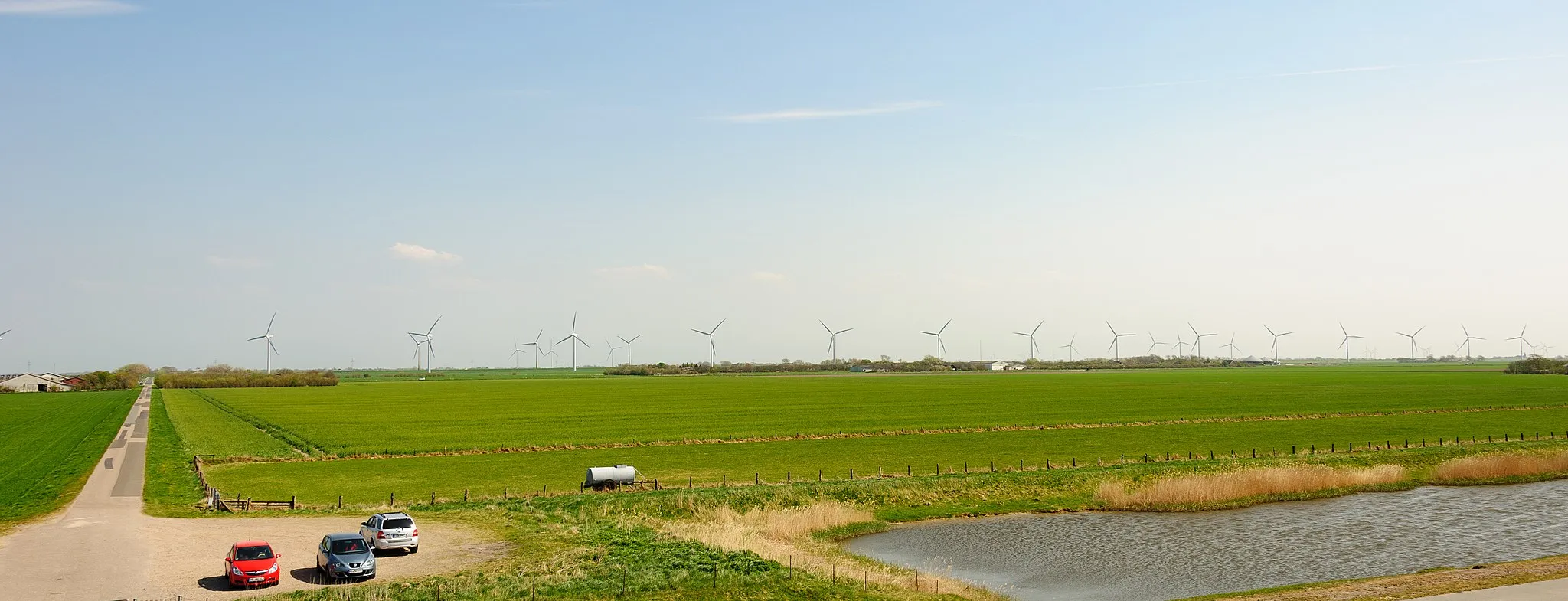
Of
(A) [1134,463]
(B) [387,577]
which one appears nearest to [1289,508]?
(A) [1134,463]

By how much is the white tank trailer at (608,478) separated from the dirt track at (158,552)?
12349 millimetres

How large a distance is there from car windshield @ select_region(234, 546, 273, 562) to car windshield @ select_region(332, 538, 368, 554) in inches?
79.0

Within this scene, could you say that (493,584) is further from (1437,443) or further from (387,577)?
(1437,443)

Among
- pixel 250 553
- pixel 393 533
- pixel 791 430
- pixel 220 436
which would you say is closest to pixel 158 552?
pixel 250 553

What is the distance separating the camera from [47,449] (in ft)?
288

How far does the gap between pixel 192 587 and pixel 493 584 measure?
972 centimetres

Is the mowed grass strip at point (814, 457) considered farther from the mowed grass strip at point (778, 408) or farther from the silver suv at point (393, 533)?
the silver suv at point (393, 533)

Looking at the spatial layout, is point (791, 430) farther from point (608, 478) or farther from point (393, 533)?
point (393, 533)

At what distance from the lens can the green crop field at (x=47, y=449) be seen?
55250mm

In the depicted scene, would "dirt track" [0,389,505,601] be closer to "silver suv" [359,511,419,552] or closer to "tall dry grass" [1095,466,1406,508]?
"silver suv" [359,511,419,552]

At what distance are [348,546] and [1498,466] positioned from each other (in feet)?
231

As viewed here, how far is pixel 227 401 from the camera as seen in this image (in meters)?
169

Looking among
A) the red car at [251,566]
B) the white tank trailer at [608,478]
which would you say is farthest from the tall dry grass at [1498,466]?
the red car at [251,566]

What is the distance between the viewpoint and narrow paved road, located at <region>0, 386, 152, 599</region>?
Answer: 33688 millimetres
